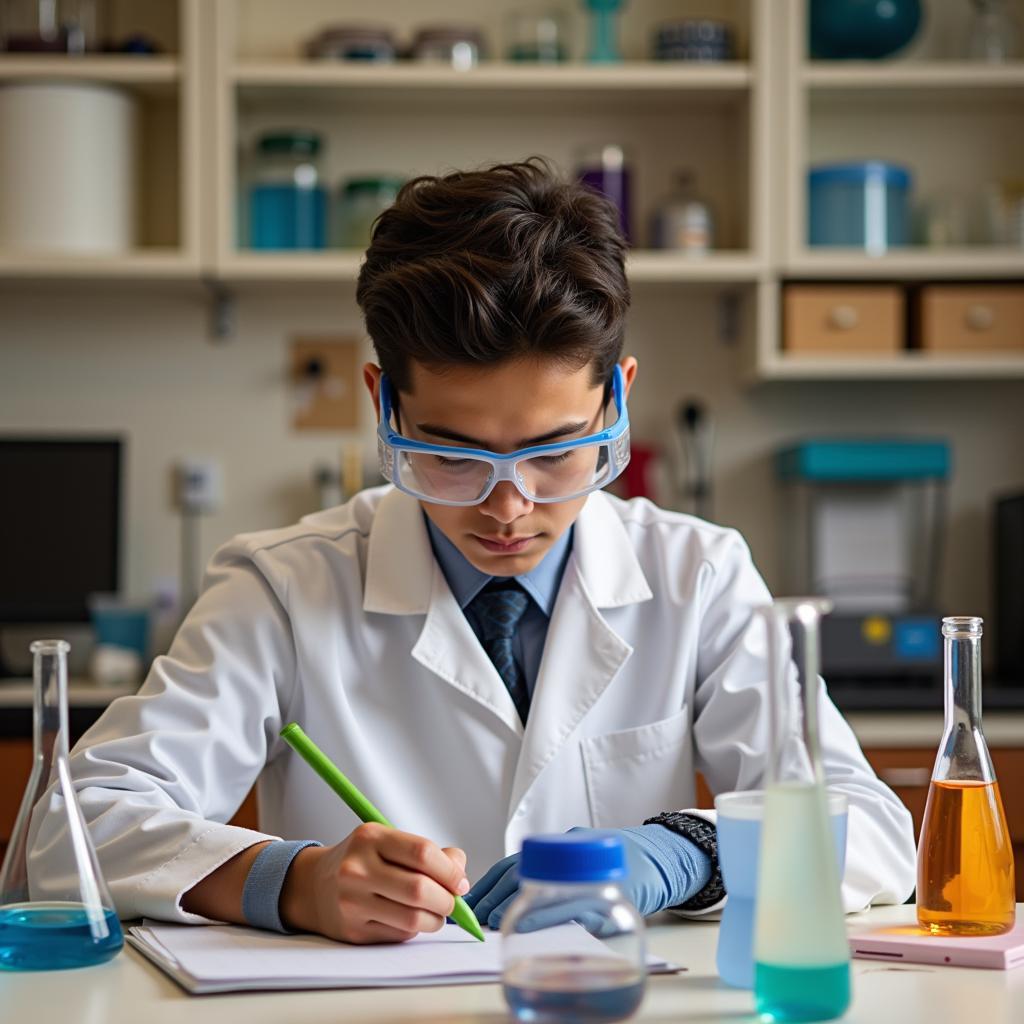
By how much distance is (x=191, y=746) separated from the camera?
1.33 metres

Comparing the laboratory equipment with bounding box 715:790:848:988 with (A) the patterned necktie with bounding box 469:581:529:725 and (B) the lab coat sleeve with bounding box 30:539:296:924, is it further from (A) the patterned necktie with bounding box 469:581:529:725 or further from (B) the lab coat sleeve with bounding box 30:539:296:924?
(A) the patterned necktie with bounding box 469:581:529:725

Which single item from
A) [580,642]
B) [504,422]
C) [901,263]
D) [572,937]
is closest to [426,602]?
[580,642]

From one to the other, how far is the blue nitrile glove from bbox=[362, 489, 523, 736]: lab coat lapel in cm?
32

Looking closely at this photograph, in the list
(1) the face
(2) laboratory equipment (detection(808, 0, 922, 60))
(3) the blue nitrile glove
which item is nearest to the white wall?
(2) laboratory equipment (detection(808, 0, 922, 60))

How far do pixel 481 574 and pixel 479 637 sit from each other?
7 cm

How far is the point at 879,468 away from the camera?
285 cm

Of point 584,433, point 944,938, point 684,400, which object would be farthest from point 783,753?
point 684,400

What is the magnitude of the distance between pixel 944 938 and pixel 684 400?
2231 mm

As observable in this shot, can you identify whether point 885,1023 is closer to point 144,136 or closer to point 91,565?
point 91,565

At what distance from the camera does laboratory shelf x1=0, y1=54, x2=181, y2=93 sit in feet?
9.33

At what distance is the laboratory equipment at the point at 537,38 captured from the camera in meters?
2.96

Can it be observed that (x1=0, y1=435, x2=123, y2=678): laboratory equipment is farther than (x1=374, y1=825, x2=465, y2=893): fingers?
Yes

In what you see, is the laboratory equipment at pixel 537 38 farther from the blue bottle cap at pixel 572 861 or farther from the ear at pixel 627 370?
the blue bottle cap at pixel 572 861

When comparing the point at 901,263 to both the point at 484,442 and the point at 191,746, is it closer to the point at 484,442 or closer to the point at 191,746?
the point at 484,442
